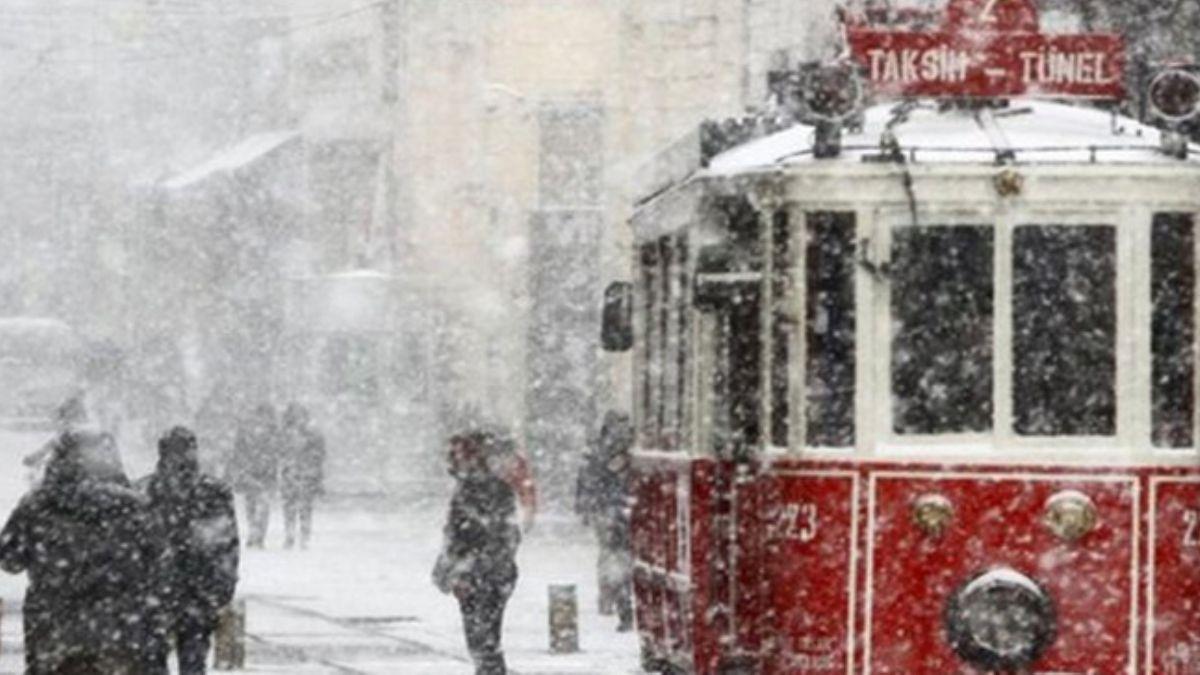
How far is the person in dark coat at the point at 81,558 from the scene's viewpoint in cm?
1408

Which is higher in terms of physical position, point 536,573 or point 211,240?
point 211,240

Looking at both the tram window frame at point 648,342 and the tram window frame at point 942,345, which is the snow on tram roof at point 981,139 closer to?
the tram window frame at point 942,345

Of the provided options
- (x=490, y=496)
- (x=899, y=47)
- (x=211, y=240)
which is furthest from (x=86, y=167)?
(x=899, y=47)

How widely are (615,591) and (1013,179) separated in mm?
14625

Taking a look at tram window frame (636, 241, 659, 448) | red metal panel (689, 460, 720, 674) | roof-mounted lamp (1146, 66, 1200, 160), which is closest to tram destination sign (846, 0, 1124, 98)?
roof-mounted lamp (1146, 66, 1200, 160)

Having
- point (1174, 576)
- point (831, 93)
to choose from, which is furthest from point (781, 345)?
point (1174, 576)

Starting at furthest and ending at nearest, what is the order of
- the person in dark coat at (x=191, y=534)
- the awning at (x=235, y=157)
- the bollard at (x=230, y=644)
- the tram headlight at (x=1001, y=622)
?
the awning at (x=235, y=157), the bollard at (x=230, y=644), the person in dark coat at (x=191, y=534), the tram headlight at (x=1001, y=622)

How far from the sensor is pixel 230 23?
6612cm

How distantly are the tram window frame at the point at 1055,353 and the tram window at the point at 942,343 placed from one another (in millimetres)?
116

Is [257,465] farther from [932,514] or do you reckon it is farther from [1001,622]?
[1001,622]

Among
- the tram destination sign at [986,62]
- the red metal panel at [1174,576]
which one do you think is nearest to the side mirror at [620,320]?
the tram destination sign at [986,62]

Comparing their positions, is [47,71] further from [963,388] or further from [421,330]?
[963,388]

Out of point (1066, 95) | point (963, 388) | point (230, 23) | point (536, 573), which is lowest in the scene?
point (536, 573)

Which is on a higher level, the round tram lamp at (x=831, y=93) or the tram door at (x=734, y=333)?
the round tram lamp at (x=831, y=93)
